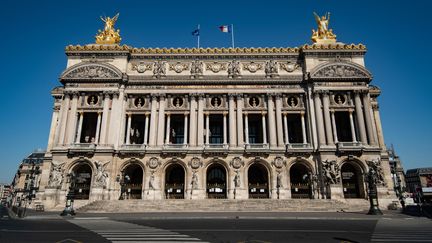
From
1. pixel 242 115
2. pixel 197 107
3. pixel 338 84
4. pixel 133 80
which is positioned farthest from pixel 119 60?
pixel 338 84

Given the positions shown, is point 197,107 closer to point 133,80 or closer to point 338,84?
point 133,80

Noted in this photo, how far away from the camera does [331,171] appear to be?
3684 centimetres

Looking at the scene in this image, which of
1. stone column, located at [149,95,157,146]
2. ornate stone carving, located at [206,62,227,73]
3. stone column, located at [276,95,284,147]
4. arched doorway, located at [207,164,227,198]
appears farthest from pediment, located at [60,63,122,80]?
stone column, located at [276,95,284,147]

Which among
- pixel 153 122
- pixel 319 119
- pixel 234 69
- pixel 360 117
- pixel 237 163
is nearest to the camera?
pixel 237 163

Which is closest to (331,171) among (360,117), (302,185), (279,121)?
(302,185)

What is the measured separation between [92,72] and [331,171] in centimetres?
3780

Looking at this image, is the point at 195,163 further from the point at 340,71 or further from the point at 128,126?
the point at 340,71

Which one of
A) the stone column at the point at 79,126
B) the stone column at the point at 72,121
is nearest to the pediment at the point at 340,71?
the stone column at the point at 79,126

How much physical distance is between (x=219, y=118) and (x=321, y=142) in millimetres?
16196

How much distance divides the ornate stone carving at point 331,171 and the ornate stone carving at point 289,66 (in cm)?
1546

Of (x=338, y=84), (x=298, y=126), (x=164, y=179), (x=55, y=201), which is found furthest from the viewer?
(x=298, y=126)

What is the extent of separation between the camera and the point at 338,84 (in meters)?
41.8

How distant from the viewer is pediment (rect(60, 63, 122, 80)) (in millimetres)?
41781

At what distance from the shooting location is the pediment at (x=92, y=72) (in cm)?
4178
